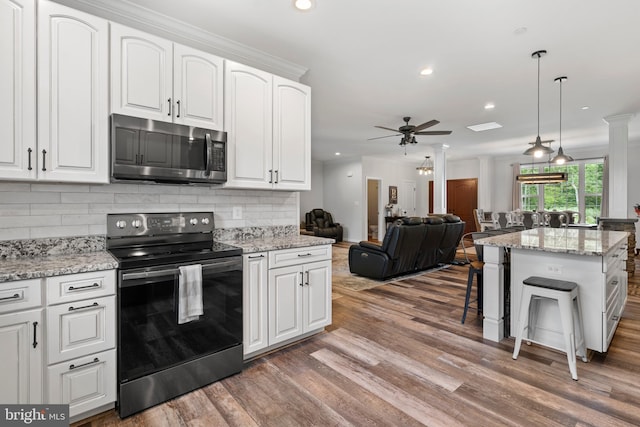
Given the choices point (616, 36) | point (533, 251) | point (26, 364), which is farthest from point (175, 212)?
point (616, 36)

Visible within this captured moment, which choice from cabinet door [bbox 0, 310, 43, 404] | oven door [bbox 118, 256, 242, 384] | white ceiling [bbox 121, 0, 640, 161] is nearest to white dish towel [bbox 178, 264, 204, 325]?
oven door [bbox 118, 256, 242, 384]

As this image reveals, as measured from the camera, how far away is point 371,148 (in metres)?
8.45

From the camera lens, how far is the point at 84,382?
1.81 meters

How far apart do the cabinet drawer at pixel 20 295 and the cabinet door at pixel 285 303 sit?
1381 millimetres

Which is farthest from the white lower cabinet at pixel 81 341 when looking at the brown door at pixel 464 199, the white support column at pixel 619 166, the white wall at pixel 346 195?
the brown door at pixel 464 199

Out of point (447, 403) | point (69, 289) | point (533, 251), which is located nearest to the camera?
point (69, 289)

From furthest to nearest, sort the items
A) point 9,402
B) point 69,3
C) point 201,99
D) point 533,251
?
point 533,251
point 201,99
point 69,3
point 9,402

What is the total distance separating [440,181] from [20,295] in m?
7.42

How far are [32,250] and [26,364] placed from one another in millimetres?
733

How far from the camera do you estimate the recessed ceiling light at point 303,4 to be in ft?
7.72

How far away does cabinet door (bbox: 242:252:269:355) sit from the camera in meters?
2.44

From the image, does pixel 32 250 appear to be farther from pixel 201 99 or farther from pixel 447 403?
pixel 447 403

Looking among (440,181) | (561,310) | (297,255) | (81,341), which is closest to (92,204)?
(81,341)

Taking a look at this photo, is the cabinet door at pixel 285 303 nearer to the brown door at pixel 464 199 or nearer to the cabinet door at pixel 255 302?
the cabinet door at pixel 255 302
